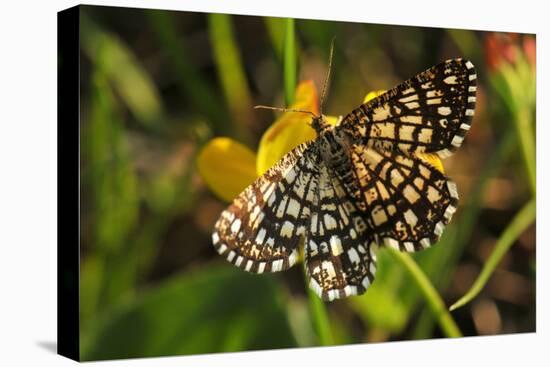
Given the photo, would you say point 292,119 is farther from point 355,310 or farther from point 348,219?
point 355,310

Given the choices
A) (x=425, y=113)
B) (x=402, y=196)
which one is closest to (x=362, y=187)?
(x=402, y=196)

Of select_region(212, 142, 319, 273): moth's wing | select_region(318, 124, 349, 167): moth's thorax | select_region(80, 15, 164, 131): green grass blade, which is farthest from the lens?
select_region(80, 15, 164, 131): green grass blade

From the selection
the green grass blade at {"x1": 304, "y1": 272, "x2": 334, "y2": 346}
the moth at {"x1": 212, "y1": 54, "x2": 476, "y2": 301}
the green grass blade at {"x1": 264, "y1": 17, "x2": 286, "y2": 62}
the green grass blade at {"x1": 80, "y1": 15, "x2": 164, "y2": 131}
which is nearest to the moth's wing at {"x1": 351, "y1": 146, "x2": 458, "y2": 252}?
the moth at {"x1": 212, "y1": 54, "x2": 476, "y2": 301}

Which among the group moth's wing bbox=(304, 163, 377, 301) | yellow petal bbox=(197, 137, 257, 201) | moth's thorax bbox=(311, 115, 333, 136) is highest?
moth's thorax bbox=(311, 115, 333, 136)

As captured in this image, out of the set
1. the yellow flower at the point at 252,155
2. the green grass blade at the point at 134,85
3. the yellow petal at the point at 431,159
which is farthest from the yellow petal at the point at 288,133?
the green grass blade at the point at 134,85

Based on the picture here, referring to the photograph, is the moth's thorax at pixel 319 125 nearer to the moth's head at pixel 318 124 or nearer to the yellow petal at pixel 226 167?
the moth's head at pixel 318 124

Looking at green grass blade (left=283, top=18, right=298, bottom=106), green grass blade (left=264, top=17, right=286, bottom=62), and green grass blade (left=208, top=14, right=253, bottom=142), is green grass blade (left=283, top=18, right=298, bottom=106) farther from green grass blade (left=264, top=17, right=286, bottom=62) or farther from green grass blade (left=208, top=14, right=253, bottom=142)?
green grass blade (left=208, top=14, right=253, bottom=142)

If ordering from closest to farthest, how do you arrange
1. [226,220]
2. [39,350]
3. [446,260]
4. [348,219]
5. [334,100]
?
1. [226,220]
2. [348,219]
3. [39,350]
4. [334,100]
5. [446,260]

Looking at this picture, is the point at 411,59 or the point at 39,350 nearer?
the point at 39,350

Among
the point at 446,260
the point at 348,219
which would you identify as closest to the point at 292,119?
the point at 348,219
